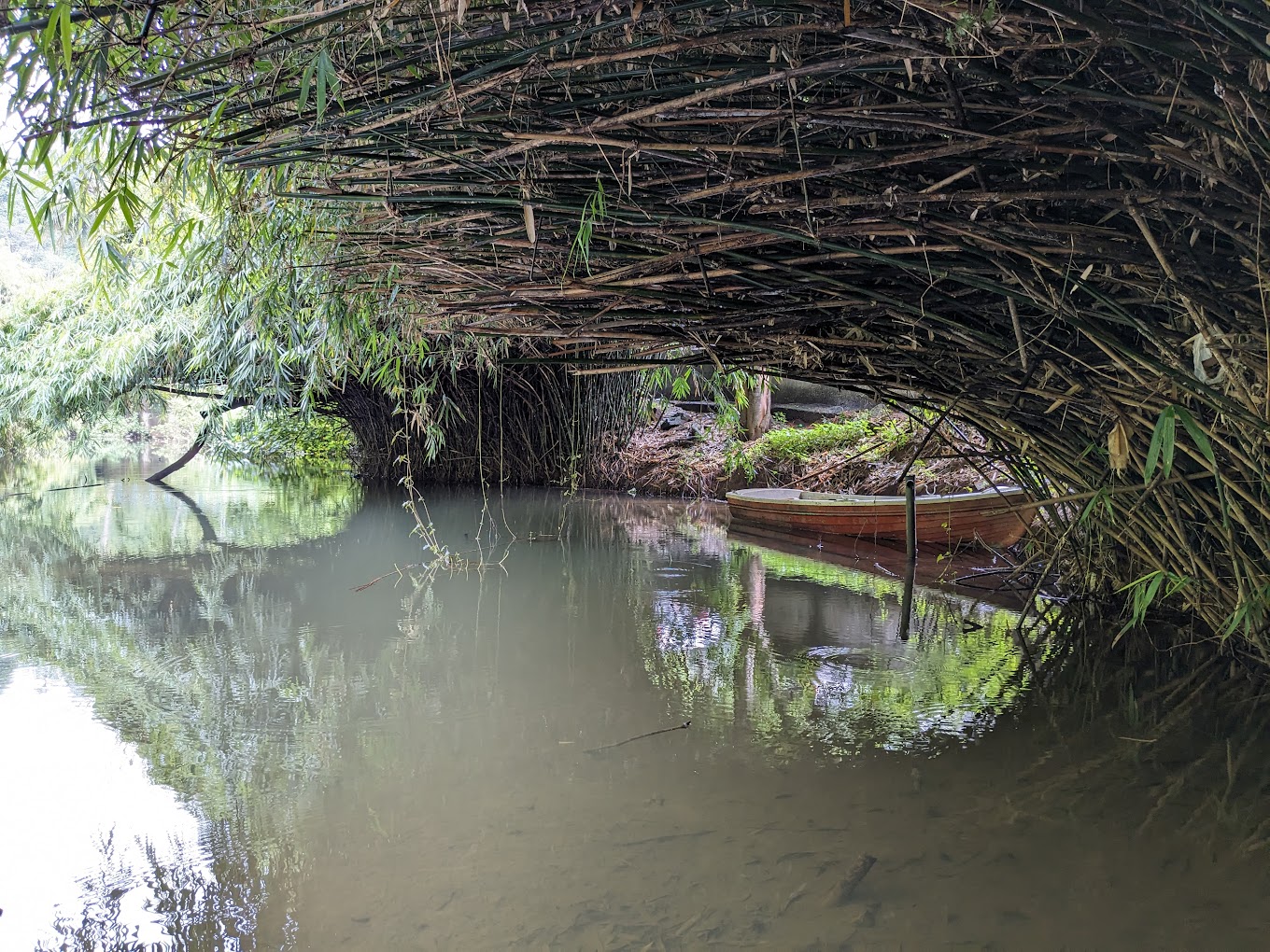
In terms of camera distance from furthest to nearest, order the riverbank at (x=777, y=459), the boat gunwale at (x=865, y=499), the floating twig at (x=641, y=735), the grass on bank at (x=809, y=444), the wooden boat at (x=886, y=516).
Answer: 1. the grass on bank at (x=809, y=444)
2. the riverbank at (x=777, y=459)
3. the wooden boat at (x=886, y=516)
4. the boat gunwale at (x=865, y=499)
5. the floating twig at (x=641, y=735)

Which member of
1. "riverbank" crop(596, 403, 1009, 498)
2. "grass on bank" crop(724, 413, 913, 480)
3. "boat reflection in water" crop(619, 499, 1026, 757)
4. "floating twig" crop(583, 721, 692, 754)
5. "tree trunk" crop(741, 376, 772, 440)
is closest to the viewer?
"floating twig" crop(583, 721, 692, 754)

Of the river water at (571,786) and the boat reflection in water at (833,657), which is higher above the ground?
the boat reflection in water at (833,657)

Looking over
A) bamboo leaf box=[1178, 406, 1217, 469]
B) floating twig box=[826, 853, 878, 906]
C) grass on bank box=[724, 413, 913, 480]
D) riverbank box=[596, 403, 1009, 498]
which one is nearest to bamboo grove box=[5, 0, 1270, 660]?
Result: bamboo leaf box=[1178, 406, 1217, 469]

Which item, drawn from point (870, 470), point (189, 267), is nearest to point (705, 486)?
point (870, 470)

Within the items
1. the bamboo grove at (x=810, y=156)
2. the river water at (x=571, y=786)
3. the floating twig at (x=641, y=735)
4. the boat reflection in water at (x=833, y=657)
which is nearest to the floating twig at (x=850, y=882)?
the river water at (x=571, y=786)

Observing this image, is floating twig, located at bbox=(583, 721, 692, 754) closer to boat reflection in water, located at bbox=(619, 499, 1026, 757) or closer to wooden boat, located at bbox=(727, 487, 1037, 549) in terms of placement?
boat reflection in water, located at bbox=(619, 499, 1026, 757)

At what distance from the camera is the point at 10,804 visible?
221 centimetres

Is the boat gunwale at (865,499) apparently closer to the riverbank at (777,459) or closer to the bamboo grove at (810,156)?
the riverbank at (777,459)

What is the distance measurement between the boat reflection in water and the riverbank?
1.95 metres

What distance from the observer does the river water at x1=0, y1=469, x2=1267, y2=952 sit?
5.67 ft

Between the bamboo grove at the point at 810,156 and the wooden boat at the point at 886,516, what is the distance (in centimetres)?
299

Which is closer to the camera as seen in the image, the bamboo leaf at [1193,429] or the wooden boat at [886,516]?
the bamboo leaf at [1193,429]

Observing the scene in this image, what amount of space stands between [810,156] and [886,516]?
448 centimetres

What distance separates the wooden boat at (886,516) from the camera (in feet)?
18.9
